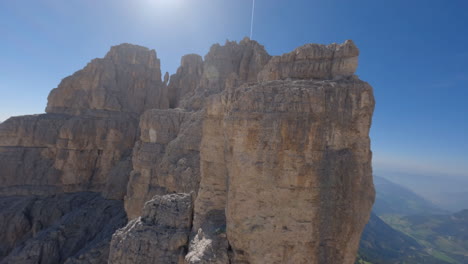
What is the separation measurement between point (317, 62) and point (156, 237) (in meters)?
13.8

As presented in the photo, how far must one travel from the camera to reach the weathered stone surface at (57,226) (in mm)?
34188

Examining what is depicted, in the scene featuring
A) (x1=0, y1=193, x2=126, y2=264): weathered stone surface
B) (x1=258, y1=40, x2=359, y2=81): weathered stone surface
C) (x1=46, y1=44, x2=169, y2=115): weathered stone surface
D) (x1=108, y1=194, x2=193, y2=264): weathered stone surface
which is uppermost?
(x1=46, y1=44, x2=169, y2=115): weathered stone surface

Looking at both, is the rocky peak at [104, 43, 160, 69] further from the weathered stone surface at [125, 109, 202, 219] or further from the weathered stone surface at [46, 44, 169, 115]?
the weathered stone surface at [125, 109, 202, 219]

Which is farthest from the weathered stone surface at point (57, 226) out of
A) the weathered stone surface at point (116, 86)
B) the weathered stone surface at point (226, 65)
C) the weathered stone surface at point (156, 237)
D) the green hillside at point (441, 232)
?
the green hillside at point (441, 232)

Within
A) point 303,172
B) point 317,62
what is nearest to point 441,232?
point 317,62

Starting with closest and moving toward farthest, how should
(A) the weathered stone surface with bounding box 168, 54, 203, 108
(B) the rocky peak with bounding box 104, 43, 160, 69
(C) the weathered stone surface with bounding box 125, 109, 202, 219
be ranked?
1. (C) the weathered stone surface with bounding box 125, 109, 202, 219
2. (B) the rocky peak with bounding box 104, 43, 160, 69
3. (A) the weathered stone surface with bounding box 168, 54, 203, 108

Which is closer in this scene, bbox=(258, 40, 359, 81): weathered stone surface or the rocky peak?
bbox=(258, 40, 359, 81): weathered stone surface

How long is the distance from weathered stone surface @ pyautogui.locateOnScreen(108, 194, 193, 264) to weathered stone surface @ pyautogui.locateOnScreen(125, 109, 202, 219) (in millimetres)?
9816

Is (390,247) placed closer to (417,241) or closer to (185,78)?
(417,241)

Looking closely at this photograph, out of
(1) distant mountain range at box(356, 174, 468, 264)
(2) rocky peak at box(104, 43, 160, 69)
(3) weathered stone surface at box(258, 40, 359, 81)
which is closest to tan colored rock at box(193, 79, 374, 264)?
(3) weathered stone surface at box(258, 40, 359, 81)

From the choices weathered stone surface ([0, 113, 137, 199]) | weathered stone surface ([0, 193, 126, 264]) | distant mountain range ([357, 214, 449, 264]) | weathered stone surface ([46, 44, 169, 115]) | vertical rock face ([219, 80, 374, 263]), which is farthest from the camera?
distant mountain range ([357, 214, 449, 264])

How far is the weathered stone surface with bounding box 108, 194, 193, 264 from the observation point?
14984 mm

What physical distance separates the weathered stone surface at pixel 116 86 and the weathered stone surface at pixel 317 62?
49789mm

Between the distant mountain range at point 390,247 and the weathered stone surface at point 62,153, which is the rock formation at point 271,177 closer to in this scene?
the weathered stone surface at point 62,153
